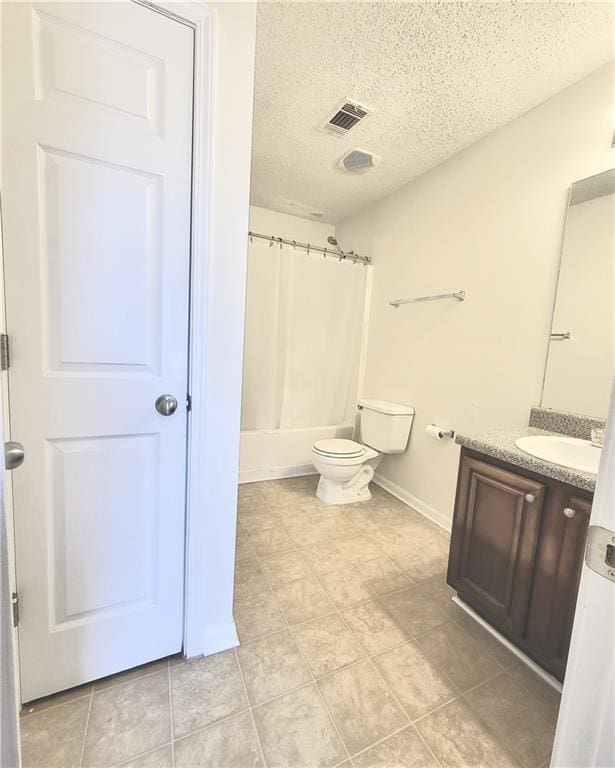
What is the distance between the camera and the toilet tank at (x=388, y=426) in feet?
8.11

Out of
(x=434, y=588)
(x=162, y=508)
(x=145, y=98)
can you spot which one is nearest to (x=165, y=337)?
(x=162, y=508)

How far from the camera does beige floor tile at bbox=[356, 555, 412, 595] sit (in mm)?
1648

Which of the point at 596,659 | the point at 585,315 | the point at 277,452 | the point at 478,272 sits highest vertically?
the point at 478,272

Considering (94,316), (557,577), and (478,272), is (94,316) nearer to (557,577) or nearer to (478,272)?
(557,577)

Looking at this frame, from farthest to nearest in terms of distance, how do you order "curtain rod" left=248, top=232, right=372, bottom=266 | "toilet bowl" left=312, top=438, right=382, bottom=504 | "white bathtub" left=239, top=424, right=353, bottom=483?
"white bathtub" left=239, top=424, right=353, bottom=483, "curtain rod" left=248, top=232, right=372, bottom=266, "toilet bowl" left=312, top=438, right=382, bottom=504

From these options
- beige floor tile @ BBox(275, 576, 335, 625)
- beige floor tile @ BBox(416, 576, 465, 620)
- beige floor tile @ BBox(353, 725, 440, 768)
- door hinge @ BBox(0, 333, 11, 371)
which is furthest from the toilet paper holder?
door hinge @ BBox(0, 333, 11, 371)

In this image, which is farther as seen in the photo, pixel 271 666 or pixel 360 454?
pixel 360 454

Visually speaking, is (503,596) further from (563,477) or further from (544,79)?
(544,79)

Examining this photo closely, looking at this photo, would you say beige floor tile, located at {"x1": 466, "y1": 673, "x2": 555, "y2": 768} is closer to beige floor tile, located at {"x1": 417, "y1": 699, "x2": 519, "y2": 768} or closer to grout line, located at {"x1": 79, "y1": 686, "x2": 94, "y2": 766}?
beige floor tile, located at {"x1": 417, "y1": 699, "x2": 519, "y2": 768}

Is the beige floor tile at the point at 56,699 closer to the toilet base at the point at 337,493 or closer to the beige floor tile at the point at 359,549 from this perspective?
the beige floor tile at the point at 359,549

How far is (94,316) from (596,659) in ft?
4.07

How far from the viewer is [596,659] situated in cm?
43

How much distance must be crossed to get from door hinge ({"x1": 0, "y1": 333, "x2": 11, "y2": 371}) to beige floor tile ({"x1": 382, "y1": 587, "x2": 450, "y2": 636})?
5.53ft

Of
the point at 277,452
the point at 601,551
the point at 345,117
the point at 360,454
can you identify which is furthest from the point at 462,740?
the point at 345,117
